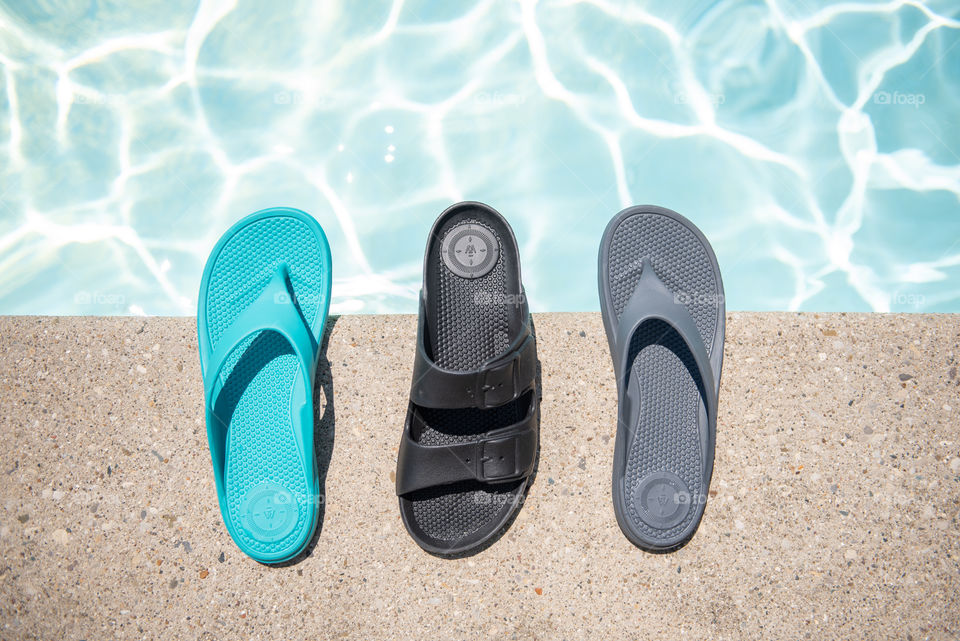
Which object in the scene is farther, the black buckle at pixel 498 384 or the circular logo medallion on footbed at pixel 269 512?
the circular logo medallion on footbed at pixel 269 512

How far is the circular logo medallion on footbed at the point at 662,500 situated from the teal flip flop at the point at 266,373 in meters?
0.99

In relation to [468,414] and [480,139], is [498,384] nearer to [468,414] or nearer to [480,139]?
[468,414]

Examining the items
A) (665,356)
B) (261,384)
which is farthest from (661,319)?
(261,384)

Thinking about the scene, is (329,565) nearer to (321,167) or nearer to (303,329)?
(303,329)

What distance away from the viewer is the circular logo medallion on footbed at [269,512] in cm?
149

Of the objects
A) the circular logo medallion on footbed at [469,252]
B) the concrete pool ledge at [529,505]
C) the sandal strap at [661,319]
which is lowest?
the concrete pool ledge at [529,505]

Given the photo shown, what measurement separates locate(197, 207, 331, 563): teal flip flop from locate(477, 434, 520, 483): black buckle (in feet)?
1.72

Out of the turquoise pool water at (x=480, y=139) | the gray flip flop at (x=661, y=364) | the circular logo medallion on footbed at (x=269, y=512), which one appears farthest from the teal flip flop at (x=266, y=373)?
the gray flip flop at (x=661, y=364)

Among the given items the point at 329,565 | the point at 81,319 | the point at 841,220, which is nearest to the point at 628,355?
the point at 329,565

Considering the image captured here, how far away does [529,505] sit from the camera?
4.98ft

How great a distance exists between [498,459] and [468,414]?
181mm

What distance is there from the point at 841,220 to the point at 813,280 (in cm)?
29

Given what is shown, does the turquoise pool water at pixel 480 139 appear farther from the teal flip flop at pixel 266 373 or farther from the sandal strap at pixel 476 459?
the sandal strap at pixel 476 459

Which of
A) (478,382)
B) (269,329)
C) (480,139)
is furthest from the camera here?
(480,139)
